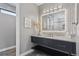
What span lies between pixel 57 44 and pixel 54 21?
45 cm

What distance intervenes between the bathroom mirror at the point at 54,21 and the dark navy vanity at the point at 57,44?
21 centimetres

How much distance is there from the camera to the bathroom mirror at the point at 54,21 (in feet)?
5.06

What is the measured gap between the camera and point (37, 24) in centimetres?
159

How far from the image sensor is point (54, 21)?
64.5 inches

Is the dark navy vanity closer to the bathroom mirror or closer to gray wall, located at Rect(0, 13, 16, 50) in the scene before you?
the bathroom mirror

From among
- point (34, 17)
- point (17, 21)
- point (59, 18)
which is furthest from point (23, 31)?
point (59, 18)

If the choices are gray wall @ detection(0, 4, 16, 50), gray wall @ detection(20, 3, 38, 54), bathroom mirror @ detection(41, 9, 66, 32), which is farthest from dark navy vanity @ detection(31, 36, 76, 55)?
gray wall @ detection(0, 4, 16, 50)

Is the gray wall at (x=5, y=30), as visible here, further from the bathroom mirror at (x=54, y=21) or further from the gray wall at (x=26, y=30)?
the bathroom mirror at (x=54, y=21)

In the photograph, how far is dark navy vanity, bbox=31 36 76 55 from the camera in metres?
1.36

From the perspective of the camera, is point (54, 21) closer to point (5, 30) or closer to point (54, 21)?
point (54, 21)

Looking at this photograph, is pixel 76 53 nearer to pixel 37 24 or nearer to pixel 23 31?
pixel 37 24

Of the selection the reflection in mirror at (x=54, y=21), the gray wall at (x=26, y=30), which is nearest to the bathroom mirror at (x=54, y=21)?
the reflection in mirror at (x=54, y=21)

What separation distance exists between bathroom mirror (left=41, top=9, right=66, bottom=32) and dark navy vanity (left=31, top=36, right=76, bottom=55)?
210mm

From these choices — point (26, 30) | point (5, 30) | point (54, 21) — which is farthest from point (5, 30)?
point (54, 21)
